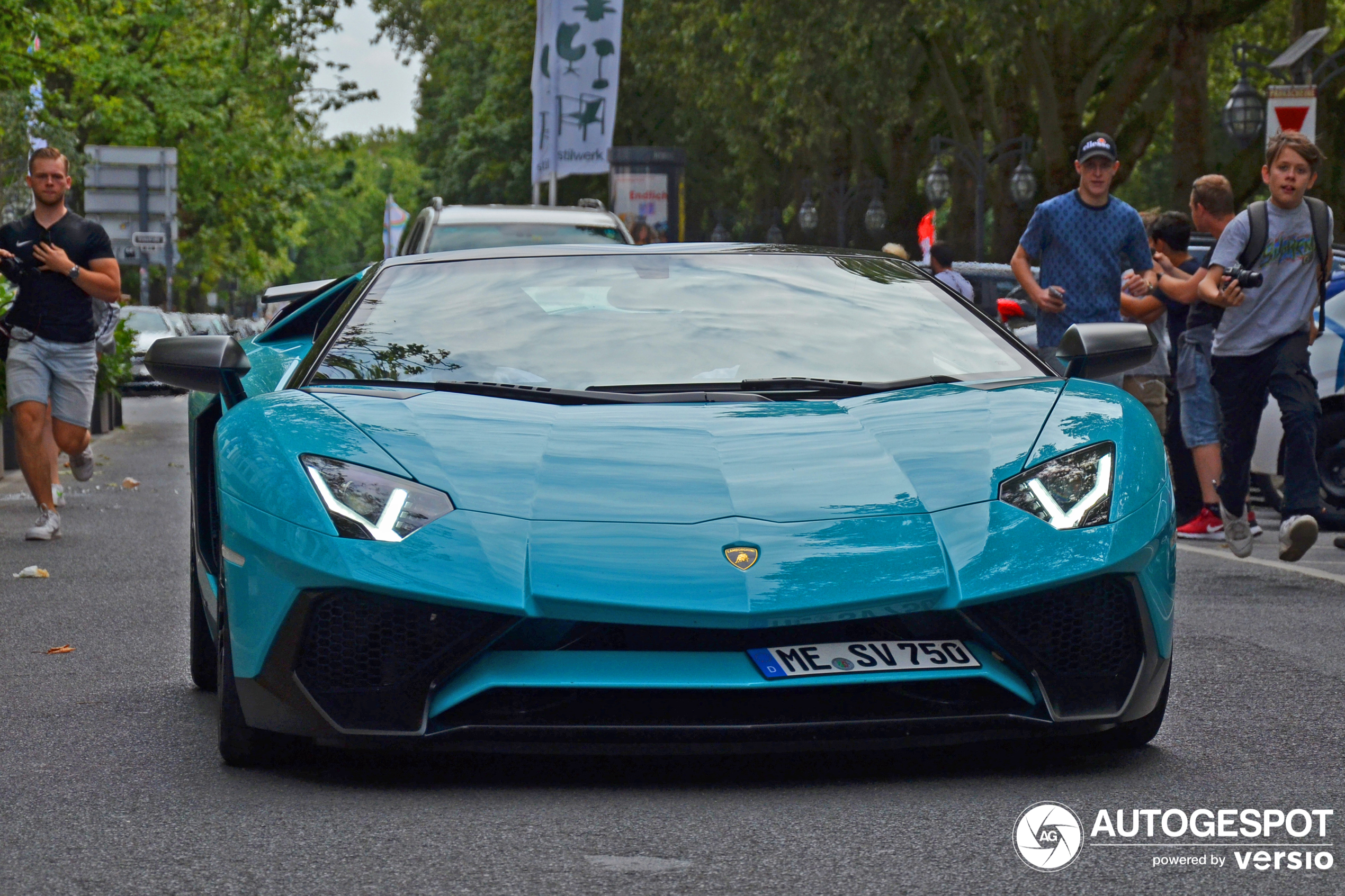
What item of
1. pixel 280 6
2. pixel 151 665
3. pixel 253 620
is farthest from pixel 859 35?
pixel 253 620

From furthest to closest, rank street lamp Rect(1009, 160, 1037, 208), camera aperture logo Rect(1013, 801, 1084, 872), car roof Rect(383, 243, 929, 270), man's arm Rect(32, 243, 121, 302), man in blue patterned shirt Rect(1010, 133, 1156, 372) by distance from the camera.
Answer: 1. street lamp Rect(1009, 160, 1037, 208)
2. man's arm Rect(32, 243, 121, 302)
3. man in blue patterned shirt Rect(1010, 133, 1156, 372)
4. car roof Rect(383, 243, 929, 270)
5. camera aperture logo Rect(1013, 801, 1084, 872)

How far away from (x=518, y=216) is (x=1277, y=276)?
7.47 m

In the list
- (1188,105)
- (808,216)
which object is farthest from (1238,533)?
(808,216)

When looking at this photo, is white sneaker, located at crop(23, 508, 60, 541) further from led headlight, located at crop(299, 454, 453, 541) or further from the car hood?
led headlight, located at crop(299, 454, 453, 541)

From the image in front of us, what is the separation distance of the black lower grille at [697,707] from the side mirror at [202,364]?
1.48m

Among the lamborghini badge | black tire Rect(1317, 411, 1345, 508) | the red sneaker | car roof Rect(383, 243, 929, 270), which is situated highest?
car roof Rect(383, 243, 929, 270)

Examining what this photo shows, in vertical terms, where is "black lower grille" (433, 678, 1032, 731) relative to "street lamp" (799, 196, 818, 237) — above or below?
above

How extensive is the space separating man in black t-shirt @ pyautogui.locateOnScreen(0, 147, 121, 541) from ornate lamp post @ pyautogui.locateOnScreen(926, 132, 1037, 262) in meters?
19.0

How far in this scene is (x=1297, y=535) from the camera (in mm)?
8555

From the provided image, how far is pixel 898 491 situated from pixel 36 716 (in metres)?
2.48

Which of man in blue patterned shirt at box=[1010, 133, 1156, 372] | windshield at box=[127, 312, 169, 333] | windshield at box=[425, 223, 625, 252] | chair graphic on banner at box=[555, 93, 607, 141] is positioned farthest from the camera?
windshield at box=[127, 312, 169, 333]

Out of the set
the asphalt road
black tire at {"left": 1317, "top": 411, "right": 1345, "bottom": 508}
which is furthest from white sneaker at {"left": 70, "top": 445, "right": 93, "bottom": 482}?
black tire at {"left": 1317, "top": 411, "right": 1345, "bottom": 508}

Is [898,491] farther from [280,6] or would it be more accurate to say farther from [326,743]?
[280,6]

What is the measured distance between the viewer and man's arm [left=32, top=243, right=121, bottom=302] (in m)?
10.2
